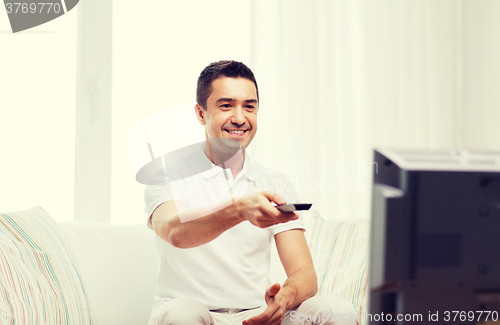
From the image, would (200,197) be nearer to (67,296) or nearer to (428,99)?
(67,296)

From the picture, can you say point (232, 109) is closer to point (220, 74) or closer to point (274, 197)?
point (220, 74)

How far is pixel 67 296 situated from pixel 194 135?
727 millimetres

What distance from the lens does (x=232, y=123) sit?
146 centimetres

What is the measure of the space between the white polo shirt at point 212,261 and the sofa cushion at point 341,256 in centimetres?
24

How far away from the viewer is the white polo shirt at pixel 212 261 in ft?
3.87

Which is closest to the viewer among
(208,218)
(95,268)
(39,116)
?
(208,218)

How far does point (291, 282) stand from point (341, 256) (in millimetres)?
366

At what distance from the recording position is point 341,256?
57.4 inches

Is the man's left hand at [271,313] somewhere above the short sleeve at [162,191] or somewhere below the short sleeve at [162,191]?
below

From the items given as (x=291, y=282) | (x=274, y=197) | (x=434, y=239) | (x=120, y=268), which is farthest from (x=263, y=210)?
(x=120, y=268)

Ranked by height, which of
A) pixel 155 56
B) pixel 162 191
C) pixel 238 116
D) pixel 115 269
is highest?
pixel 155 56

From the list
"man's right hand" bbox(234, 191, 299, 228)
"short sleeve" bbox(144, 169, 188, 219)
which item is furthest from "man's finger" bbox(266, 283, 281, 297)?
"short sleeve" bbox(144, 169, 188, 219)

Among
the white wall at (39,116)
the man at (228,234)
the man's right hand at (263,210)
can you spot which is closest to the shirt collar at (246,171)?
the man at (228,234)

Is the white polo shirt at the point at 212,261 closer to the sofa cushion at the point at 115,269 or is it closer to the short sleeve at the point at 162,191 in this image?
the short sleeve at the point at 162,191
